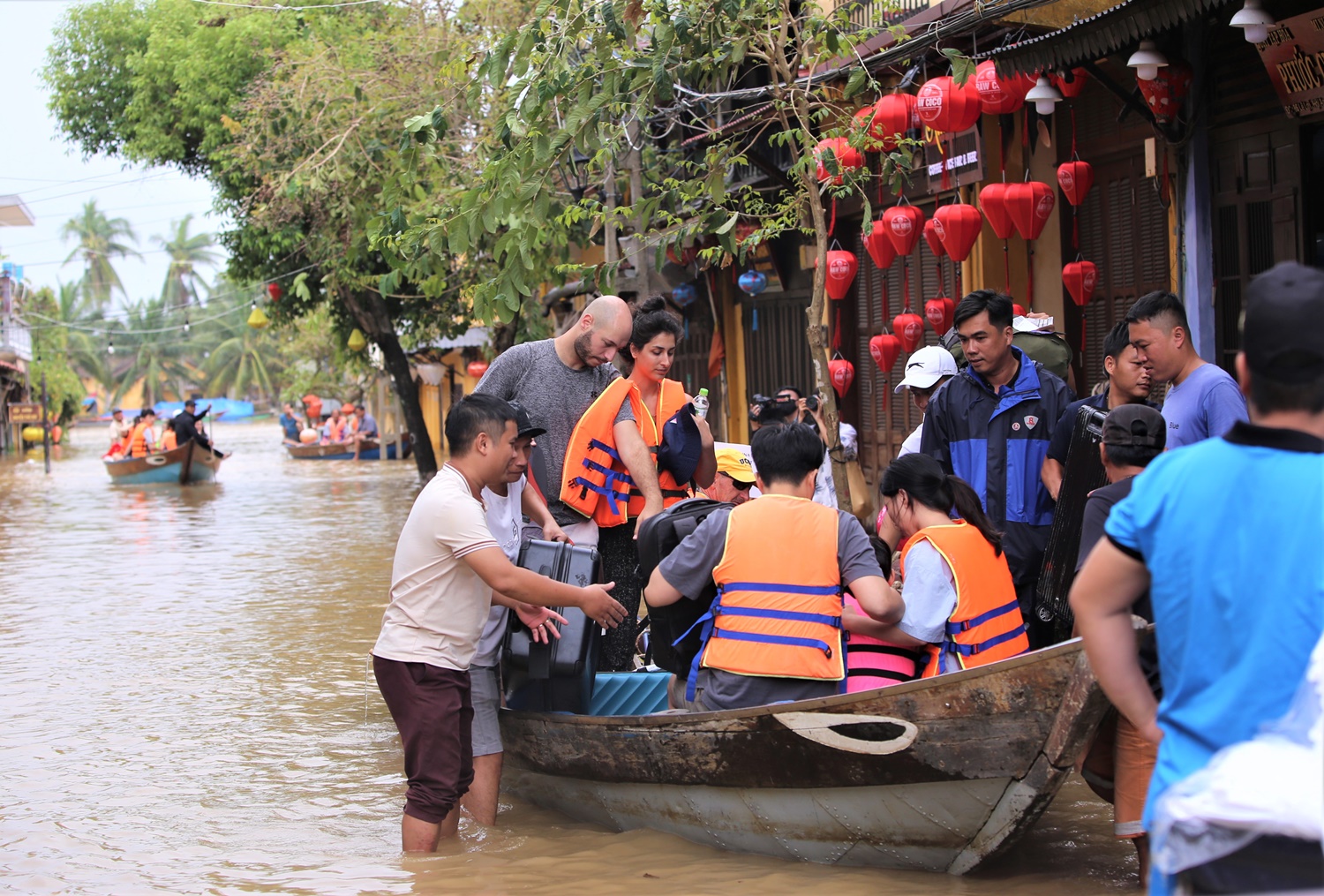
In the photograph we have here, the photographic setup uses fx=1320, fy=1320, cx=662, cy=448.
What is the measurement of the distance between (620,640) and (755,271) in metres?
9.56

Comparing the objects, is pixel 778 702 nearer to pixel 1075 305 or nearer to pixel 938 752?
pixel 938 752

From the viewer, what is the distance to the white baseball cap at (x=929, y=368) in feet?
20.1

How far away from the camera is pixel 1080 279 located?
9367 mm

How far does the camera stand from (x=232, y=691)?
8172mm

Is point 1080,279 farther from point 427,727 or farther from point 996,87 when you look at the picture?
point 427,727

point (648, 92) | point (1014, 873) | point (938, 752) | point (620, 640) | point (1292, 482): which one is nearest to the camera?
point (1292, 482)

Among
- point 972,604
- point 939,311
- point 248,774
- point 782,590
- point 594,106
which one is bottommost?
point 248,774

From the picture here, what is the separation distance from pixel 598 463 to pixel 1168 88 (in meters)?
4.76

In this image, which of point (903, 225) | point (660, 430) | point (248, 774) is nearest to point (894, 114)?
point (903, 225)

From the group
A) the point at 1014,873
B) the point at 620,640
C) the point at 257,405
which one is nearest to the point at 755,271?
the point at 620,640

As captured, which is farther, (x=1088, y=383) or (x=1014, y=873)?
(x=1088, y=383)

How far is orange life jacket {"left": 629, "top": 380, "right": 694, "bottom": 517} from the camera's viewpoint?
5.82 metres

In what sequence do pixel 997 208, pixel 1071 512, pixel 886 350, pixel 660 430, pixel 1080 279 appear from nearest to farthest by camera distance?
1. pixel 1071 512
2. pixel 660 430
3. pixel 997 208
4. pixel 1080 279
5. pixel 886 350

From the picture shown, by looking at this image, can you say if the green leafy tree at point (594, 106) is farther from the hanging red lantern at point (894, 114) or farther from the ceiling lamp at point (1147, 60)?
the ceiling lamp at point (1147, 60)
